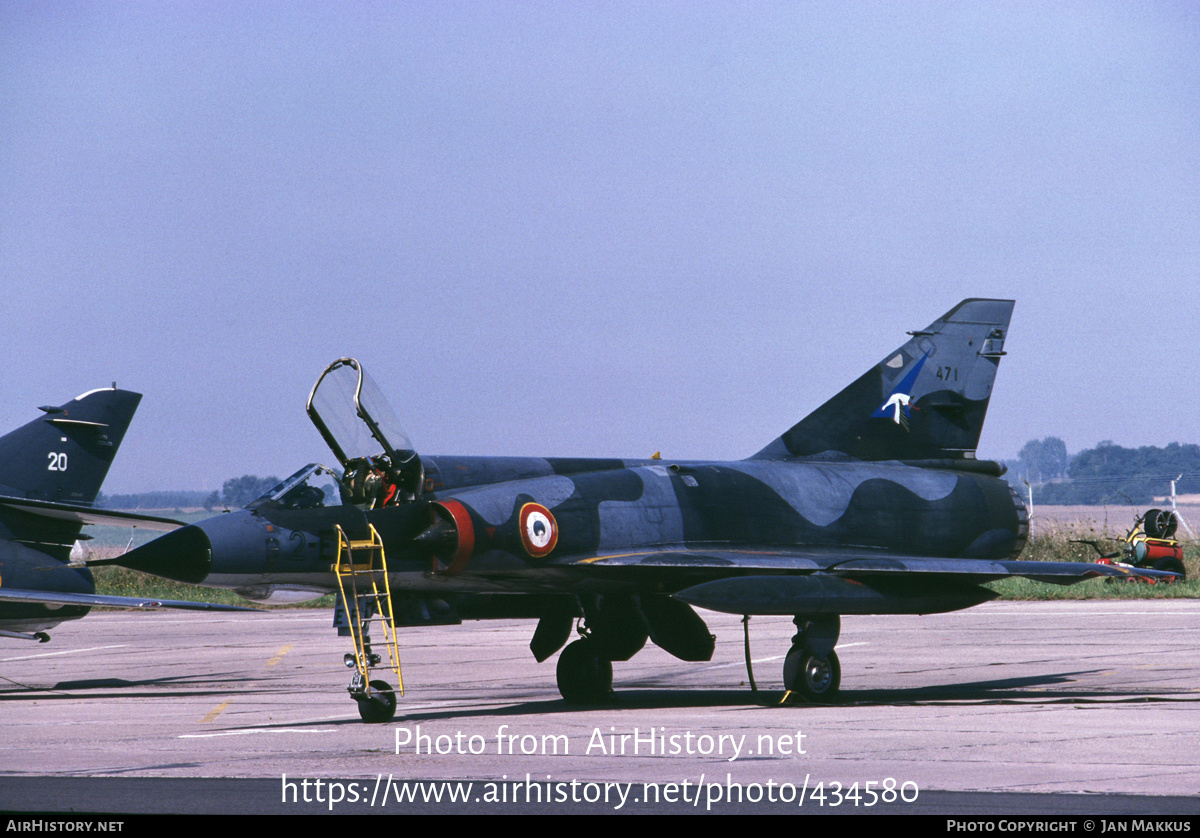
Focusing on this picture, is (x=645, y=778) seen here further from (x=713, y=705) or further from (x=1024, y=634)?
(x=1024, y=634)

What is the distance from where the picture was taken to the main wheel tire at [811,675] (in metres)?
14.5

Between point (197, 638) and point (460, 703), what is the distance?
14.6 metres

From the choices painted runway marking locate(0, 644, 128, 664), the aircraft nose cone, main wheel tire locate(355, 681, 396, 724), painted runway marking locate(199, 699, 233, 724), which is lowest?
painted runway marking locate(0, 644, 128, 664)

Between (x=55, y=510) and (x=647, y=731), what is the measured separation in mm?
10752

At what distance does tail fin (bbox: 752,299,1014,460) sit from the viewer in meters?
18.1

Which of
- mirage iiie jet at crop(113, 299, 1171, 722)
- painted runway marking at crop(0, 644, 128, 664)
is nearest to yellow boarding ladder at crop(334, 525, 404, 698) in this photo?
mirage iiie jet at crop(113, 299, 1171, 722)

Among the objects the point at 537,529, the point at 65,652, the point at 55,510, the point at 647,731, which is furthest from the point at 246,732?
the point at 65,652

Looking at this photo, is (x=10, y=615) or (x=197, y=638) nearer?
(x=10, y=615)

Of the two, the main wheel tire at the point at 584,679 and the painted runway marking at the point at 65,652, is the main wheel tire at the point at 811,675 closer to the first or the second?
the main wheel tire at the point at 584,679

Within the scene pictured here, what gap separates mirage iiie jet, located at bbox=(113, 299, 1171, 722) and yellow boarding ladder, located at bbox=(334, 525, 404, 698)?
2cm

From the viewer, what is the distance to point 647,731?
12.0 m

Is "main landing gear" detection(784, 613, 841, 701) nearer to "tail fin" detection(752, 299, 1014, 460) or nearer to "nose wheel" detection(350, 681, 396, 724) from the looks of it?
"tail fin" detection(752, 299, 1014, 460)

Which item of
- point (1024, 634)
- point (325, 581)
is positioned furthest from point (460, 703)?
point (1024, 634)
